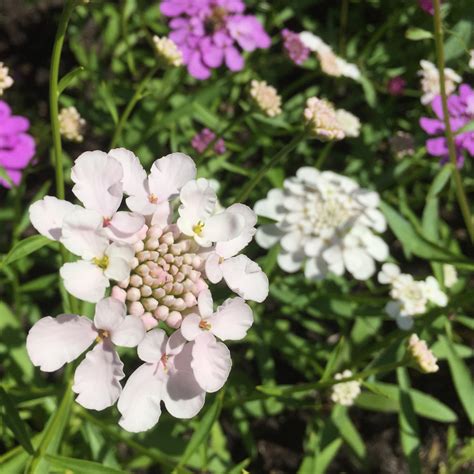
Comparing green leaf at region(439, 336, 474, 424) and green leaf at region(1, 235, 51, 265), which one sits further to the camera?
green leaf at region(439, 336, 474, 424)

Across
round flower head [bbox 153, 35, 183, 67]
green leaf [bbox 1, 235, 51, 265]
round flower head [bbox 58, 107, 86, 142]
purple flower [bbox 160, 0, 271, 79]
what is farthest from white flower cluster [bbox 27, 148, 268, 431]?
purple flower [bbox 160, 0, 271, 79]

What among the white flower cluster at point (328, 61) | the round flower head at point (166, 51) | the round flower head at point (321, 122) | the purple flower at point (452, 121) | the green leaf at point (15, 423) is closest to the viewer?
the green leaf at point (15, 423)

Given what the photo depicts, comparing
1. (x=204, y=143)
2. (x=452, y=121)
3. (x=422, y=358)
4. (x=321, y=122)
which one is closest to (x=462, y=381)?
(x=422, y=358)

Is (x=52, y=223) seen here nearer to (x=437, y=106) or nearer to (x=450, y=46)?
(x=437, y=106)

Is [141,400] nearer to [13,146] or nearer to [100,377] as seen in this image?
[100,377]

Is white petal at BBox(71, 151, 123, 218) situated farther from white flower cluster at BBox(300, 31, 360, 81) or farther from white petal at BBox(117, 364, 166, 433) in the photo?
white flower cluster at BBox(300, 31, 360, 81)

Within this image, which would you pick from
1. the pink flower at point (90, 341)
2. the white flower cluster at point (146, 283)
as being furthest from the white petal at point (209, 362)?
the pink flower at point (90, 341)

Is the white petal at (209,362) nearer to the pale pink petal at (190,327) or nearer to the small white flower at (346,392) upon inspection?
the pale pink petal at (190,327)

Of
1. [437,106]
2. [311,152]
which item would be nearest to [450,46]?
[437,106]
